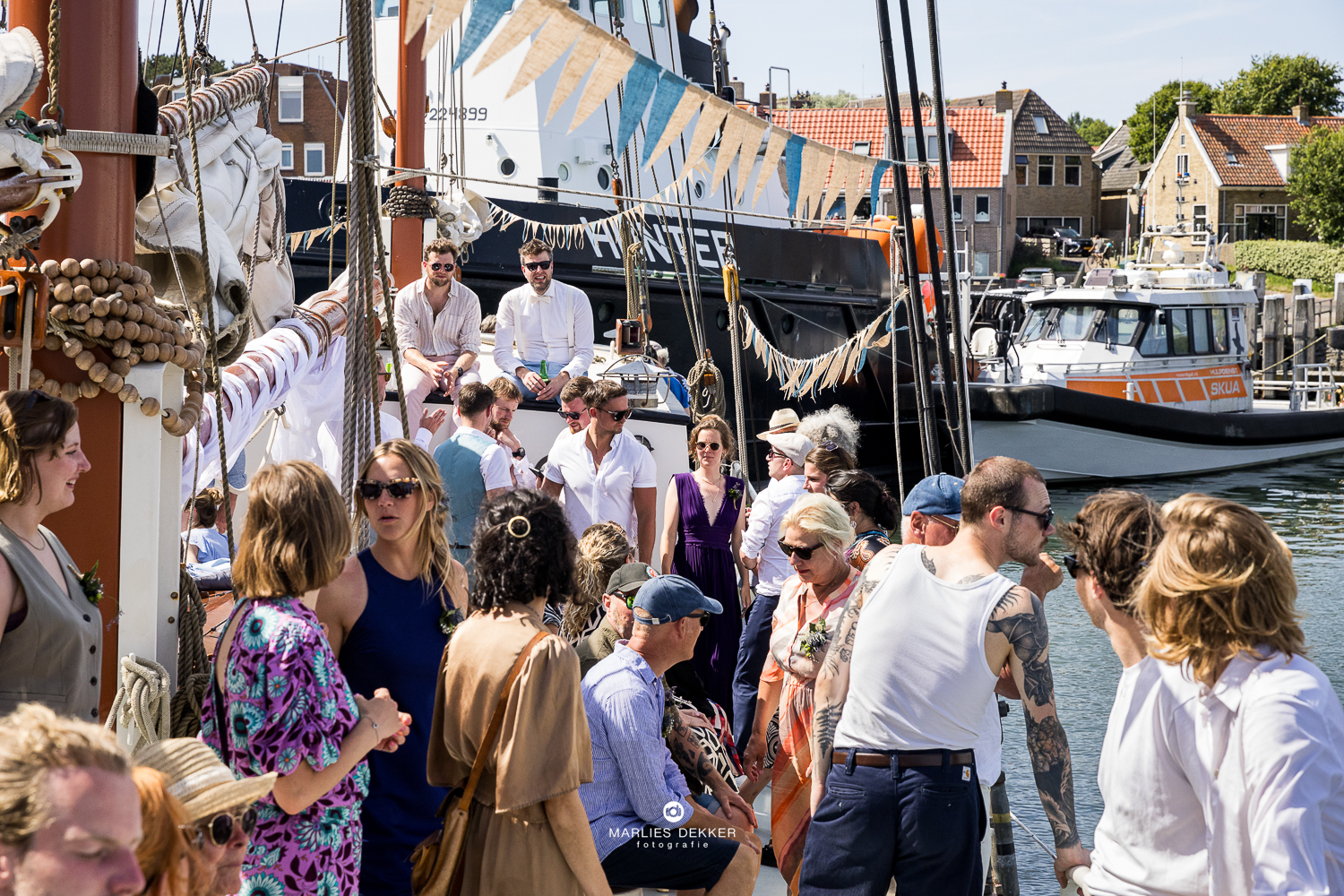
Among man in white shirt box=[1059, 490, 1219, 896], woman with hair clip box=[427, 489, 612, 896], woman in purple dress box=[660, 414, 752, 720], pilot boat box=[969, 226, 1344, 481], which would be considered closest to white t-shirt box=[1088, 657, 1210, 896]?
man in white shirt box=[1059, 490, 1219, 896]

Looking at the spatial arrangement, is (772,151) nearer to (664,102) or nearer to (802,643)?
(664,102)

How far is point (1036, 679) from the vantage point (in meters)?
2.52

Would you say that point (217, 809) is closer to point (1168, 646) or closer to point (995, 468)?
point (1168, 646)

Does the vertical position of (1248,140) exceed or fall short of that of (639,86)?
it exceeds it

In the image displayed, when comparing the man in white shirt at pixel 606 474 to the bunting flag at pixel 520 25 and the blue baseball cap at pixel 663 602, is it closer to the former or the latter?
the blue baseball cap at pixel 663 602

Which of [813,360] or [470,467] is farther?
[813,360]

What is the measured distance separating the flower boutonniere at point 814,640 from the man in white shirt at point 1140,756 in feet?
3.76

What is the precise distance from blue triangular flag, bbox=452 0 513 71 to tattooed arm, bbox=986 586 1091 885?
146cm

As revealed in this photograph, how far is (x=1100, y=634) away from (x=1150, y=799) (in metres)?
7.73

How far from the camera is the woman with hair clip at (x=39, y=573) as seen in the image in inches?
80.0

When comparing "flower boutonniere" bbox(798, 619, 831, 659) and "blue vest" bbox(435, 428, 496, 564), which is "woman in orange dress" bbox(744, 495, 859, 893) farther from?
"blue vest" bbox(435, 428, 496, 564)

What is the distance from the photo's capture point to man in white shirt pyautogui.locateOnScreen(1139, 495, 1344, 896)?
178 cm

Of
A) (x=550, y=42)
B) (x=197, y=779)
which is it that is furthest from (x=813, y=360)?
(x=197, y=779)

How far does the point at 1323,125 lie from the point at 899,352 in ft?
155
